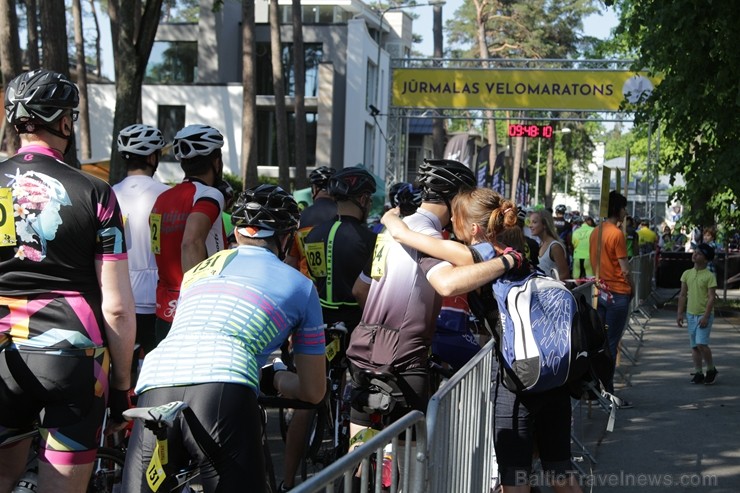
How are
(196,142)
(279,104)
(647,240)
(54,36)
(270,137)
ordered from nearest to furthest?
(196,142) < (54,36) < (647,240) < (279,104) < (270,137)

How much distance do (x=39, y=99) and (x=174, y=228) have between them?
84.2 inches

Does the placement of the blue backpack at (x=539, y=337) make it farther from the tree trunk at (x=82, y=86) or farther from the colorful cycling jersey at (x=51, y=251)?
the tree trunk at (x=82, y=86)

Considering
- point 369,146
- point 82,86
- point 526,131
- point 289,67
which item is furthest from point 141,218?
point 369,146

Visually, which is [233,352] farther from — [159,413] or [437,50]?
[437,50]

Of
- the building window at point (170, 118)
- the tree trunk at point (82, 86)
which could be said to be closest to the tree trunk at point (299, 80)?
the tree trunk at point (82, 86)

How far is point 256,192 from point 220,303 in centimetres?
62

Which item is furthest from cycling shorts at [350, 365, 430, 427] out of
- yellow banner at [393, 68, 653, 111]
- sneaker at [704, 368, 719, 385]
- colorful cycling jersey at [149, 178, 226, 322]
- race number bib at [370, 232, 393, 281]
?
yellow banner at [393, 68, 653, 111]

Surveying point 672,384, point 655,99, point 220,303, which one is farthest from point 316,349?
point 655,99

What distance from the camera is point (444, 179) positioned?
5527 mm

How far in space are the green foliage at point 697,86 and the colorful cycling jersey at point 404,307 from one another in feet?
24.6

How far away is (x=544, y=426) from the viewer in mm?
5094

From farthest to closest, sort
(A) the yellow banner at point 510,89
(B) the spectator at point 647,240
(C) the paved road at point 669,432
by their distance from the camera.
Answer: (A) the yellow banner at point 510,89
(B) the spectator at point 647,240
(C) the paved road at point 669,432

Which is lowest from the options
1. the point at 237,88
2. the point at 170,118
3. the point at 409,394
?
the point at 409,394

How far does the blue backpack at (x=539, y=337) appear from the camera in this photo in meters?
4.84
